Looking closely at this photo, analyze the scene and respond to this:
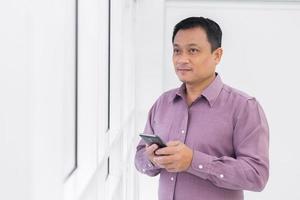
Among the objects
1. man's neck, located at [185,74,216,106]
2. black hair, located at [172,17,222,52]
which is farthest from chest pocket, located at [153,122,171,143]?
black hair, located at [172,17,222,52]

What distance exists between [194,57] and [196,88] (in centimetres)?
13

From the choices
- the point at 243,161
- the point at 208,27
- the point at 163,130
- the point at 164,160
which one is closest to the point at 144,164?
the point at 163,130

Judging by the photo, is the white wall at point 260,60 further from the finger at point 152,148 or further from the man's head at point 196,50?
the finger at point 152,148

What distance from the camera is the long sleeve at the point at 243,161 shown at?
138cm

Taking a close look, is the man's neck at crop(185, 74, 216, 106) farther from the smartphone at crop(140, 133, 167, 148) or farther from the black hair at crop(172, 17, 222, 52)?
the smartphone at crop(140, 133, 167, 148)

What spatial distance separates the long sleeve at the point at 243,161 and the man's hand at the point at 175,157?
2 centimetres

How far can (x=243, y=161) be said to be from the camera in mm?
1394

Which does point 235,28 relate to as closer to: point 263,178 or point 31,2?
point 263,178

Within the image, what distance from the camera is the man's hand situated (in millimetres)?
1381

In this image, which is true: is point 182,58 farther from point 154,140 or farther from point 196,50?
point 154,140

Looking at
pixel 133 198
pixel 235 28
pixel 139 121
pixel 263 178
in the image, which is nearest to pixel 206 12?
pixel 235 28

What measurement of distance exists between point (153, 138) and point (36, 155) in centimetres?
84

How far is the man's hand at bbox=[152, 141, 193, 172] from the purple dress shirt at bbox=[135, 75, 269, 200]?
2 centimetres

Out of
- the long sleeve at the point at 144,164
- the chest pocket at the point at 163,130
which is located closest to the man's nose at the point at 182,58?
the chest pocket at the point at 163,130
